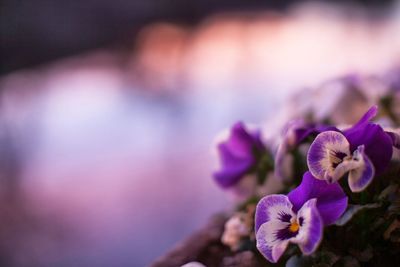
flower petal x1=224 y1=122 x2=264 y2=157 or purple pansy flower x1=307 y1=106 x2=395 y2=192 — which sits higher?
flower petal x1=224 y1=122 x2=264 y2=157

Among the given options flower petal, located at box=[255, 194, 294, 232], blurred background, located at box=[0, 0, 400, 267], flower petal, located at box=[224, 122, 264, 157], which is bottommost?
flower petal, located at box=[255, 194, 294, 232]

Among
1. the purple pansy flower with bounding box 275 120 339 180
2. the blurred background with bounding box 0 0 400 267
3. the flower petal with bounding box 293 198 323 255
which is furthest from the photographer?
the blurred background with bounding box 0 0 400 267

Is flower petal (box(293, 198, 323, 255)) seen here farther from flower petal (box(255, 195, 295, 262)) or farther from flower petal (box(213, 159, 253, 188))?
flower petal (box(213, 159, 253, 188))

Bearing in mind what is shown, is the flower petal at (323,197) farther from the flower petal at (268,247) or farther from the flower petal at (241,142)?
the flower petal at (241,142)

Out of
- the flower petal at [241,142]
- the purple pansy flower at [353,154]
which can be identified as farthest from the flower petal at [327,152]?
the flower petal at [241,142]

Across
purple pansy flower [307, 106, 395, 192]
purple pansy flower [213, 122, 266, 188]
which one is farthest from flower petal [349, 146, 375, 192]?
purple pansy flower [213, 122, 266, 188]

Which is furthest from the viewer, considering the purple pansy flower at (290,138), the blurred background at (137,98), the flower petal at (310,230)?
the blurred background at (137,98)

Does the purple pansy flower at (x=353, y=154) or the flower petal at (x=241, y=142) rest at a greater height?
the flower petal at (x=241, y=142)
